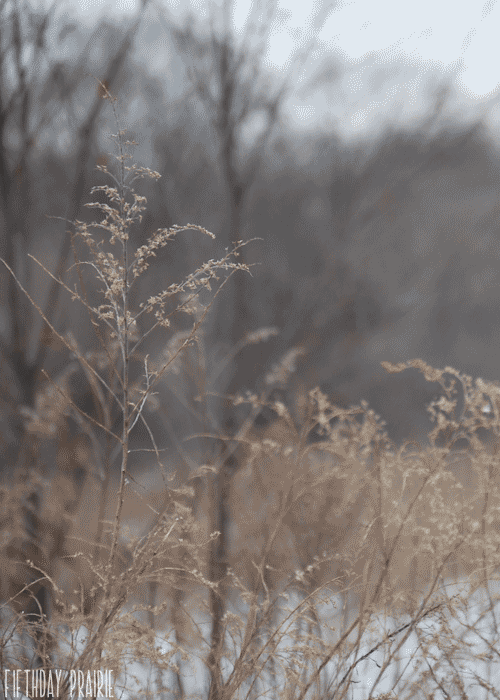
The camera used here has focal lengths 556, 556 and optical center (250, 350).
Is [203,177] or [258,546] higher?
[203,177]

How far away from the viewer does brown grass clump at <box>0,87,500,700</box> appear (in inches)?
31.3

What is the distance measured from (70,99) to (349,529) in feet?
5.59

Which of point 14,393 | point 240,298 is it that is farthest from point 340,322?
point 14,393

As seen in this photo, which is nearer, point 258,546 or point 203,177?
point 258,546

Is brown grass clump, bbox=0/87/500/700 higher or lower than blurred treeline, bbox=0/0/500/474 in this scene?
lower

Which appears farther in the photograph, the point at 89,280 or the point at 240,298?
the point at 89,280

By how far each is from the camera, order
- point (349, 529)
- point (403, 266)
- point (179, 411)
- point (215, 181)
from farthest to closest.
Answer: point (403, 266)
point (179, 411)
point (215, 181)
point (349, 529)

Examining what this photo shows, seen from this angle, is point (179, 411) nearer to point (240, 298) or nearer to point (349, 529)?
point (240, 298)

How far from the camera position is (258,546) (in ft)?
6.23

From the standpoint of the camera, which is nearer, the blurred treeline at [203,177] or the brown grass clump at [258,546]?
the brown grass clump at [258,546]

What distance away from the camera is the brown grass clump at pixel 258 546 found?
79 cm

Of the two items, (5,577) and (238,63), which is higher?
(238,63)

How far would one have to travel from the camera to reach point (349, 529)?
1.74 metres

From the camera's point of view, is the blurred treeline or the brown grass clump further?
the blurred treeline
